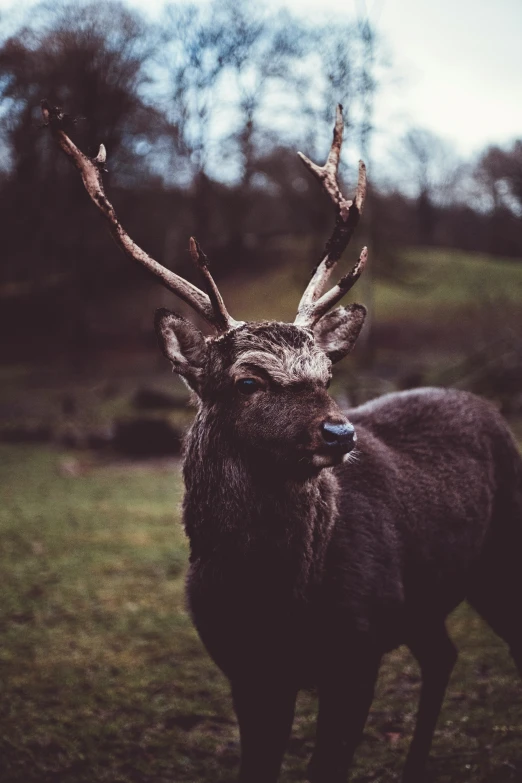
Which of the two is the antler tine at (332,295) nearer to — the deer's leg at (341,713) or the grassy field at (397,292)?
the deer's leg at (341,713)

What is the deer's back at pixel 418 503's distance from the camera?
10.9 feet

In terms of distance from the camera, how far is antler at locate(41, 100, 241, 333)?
3451mm

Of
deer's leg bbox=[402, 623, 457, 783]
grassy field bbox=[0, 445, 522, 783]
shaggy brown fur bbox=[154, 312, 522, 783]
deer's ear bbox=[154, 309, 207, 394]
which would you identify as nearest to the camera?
shaggy brown fur bbox=[154, 312, 522, 783]

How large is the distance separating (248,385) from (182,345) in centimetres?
54

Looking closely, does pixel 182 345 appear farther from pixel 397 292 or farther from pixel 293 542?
pixel 397 292

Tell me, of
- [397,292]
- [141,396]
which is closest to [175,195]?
[141,396]

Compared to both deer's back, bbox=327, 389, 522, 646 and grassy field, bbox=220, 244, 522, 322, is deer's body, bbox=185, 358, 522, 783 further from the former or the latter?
grassy field, bbox=220, 244, 522, 322

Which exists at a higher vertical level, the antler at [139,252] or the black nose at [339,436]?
the antler at [139,252]

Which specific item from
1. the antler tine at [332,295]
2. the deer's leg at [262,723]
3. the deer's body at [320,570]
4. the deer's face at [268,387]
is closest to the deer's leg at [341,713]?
the deer's body at [320,570]

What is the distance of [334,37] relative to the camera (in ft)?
26.7

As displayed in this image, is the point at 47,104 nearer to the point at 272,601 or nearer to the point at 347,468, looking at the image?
the point at 347,468

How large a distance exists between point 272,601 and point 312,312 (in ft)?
5.23

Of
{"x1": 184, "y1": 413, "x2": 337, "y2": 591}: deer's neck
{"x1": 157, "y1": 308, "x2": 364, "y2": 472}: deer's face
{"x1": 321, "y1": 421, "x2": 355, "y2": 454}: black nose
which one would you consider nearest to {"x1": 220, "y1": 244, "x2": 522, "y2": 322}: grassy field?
{"x1": 157, "y1": 308, "x2": 364, "y2": 472}: deer's face

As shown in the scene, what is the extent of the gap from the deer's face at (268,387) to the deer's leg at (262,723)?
121 centimetres
